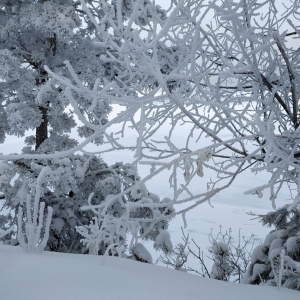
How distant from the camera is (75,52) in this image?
8211 millimetres

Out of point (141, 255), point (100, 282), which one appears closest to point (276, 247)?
point (141, 255)

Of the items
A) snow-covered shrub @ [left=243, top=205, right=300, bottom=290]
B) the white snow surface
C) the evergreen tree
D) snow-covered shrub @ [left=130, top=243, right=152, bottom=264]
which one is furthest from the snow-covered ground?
snow-covered shrub @ [left=130, top=243, right=152, bottom=264]

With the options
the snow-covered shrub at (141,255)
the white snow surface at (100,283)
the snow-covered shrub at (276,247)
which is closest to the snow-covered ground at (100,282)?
the white snow surface at (100,283)

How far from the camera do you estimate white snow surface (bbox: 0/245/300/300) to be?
9.05ft

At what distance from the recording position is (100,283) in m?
3.01

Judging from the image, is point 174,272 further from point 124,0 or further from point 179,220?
→ point 179,220

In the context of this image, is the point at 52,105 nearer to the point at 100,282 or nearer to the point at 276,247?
the point at 276,247

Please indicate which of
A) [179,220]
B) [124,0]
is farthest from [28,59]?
[179,220]

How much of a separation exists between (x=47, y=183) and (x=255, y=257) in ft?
13.5

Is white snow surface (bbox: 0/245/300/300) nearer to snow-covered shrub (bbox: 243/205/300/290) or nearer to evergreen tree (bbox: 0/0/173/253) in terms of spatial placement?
snow-covered shrub (bbox: 243/205/300/290)

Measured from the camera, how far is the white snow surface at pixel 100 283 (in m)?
2.76

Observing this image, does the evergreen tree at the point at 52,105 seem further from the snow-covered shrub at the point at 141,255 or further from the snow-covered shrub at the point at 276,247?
the snow-covered shrub at the point at 276,247

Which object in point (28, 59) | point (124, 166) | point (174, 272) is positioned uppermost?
point (28, 59)

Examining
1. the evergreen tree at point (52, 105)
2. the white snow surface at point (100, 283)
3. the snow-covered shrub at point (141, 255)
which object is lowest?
the snow-covered shrub at point (141, 255)
